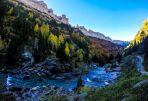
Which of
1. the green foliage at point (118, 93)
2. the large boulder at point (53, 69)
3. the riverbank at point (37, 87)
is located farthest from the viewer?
the large boulder at point (53, 69)

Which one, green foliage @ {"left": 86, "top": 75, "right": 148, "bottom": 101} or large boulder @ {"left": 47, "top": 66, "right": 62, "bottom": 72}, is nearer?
green foliage @ {"left": 86, "top": 75, "right": 148, "bottom": 101}

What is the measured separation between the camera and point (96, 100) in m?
8.41

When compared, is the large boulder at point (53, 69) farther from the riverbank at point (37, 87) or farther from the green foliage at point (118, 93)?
the green foliage at point (118, 93)

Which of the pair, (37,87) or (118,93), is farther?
(37,87)

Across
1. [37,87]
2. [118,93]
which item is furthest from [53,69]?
[118,93]

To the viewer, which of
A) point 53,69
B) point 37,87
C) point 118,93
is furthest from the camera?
point 53,69

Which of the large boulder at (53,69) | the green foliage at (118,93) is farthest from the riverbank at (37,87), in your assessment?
the large boulder at (53,69)

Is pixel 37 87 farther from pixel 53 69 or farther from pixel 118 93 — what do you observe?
pixel 53 69

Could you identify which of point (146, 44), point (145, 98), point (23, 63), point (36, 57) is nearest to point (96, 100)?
point (145, 98)

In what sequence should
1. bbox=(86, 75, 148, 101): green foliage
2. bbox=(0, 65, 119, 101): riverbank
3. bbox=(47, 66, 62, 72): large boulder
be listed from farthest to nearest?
bbox=(47, 66, 62, 72): large boulder, bbox=(0, 65, 119, 101): riverbank, bbox=(86, 75, 148, 101): green foliage

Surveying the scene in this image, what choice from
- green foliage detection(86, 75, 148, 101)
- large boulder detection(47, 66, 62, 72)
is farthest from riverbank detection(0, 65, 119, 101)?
large boulder detection(47, 66, 62, 72)

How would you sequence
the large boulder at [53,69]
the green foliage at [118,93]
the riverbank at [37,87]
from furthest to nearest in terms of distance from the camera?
1. the large boulder at [53,69]
2. the riverbank at [37,87]
3. the green foliage at [118,93]

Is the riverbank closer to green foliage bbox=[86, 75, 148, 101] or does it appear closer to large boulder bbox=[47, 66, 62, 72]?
green foliage bbox=[86, 75, 148, 101]

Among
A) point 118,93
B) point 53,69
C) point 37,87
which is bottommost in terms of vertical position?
point 53,69
